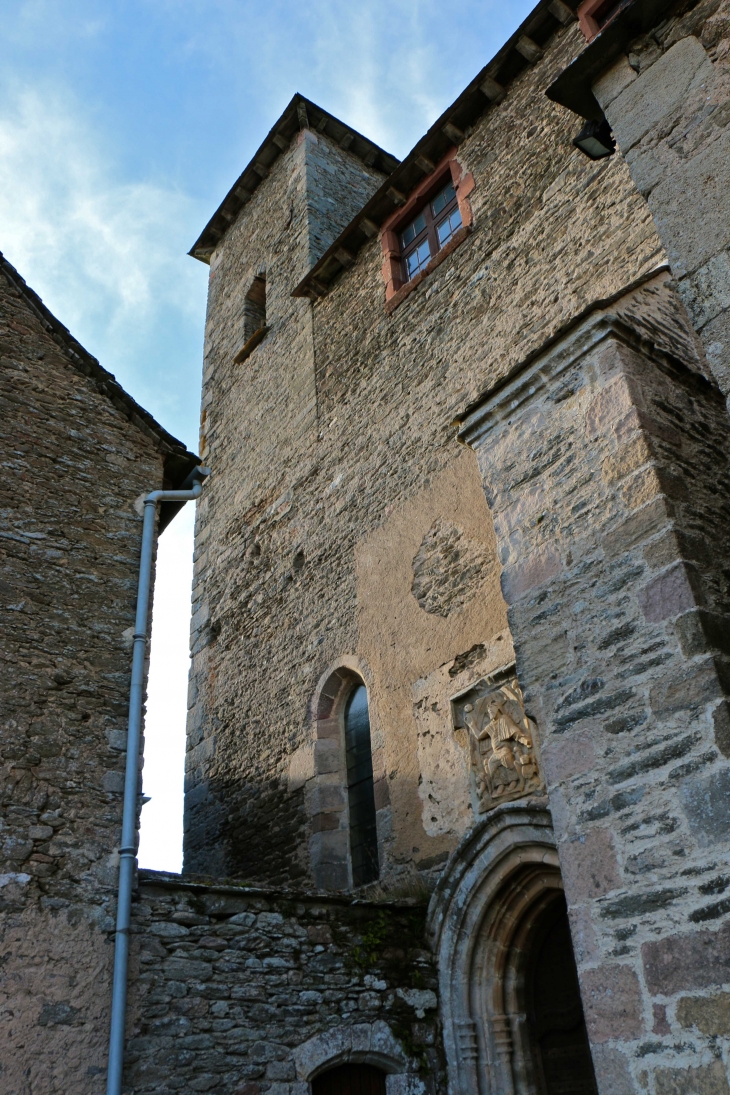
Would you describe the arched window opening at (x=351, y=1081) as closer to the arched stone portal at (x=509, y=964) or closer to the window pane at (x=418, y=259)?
the arched stone portal at (x=509, y=964)

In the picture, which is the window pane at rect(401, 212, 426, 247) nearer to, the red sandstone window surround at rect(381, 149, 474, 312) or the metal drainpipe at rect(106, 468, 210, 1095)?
the red sandstone window surround at rect(381, 149, 474, 312)

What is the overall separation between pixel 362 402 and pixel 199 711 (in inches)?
148

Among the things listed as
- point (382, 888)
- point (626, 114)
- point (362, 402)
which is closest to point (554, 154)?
point (362, 402)

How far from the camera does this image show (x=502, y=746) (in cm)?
583

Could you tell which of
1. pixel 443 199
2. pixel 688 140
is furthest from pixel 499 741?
pixel 443 199

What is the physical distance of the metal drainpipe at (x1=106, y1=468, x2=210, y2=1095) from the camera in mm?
4281

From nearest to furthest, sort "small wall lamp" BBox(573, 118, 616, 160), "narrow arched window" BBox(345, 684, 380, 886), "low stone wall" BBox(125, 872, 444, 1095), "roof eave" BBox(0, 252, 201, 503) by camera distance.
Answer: "small wall lamp" BBox(573, 118, 616, 160), "low stone wall" BBox(125, 872, 444, 1095), "roof eave" BBox(0, 252, 201, 503), "narrow arched window" BBox(345, 684, 380, 886)

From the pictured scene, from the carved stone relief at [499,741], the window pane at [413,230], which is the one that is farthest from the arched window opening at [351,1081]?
the window pane at [413,230]

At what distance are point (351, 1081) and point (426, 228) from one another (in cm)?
768

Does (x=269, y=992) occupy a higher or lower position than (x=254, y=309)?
lower

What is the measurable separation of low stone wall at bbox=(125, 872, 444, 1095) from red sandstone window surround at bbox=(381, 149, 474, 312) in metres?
6.00

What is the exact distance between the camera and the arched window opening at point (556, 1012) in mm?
5379

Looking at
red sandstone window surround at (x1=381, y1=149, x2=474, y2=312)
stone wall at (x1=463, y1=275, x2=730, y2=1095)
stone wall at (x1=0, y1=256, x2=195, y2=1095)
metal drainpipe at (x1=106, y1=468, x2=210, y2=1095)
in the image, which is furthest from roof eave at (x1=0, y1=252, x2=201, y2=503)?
red sandstone window surround at (x1=381, y1=149, x2=474, y2=312)

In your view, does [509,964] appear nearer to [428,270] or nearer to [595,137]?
[595,137]
